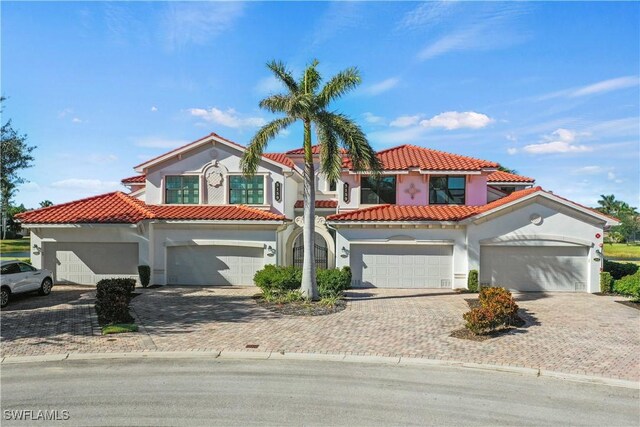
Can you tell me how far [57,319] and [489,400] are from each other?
43.7 feet

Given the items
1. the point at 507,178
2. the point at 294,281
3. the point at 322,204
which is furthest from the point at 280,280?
the point at 507,178

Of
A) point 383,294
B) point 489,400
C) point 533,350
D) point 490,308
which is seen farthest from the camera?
point 383,294

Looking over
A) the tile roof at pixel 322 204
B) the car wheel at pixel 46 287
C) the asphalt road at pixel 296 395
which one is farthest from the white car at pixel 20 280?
the tile roof at pixel 322 204

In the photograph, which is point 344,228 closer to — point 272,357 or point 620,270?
point 272,357

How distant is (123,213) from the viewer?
20.1 metres

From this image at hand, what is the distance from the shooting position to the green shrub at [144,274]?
1933 centimetres

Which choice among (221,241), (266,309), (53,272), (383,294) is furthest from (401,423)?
(53,272)

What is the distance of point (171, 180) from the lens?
2181 cm

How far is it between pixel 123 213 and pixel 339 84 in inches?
507

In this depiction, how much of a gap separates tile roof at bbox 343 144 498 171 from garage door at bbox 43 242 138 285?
41.0 ft

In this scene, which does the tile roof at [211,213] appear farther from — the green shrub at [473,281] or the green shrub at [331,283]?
the green shrub at [473,281]

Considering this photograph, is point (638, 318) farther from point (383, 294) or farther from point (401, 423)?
point (401, 423)

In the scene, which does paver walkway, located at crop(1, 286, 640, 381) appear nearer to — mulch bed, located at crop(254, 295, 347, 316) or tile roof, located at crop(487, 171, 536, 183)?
mulch bed, located at crop(254, 295, 347, 316)

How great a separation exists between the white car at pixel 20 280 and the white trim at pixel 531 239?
2010cm
